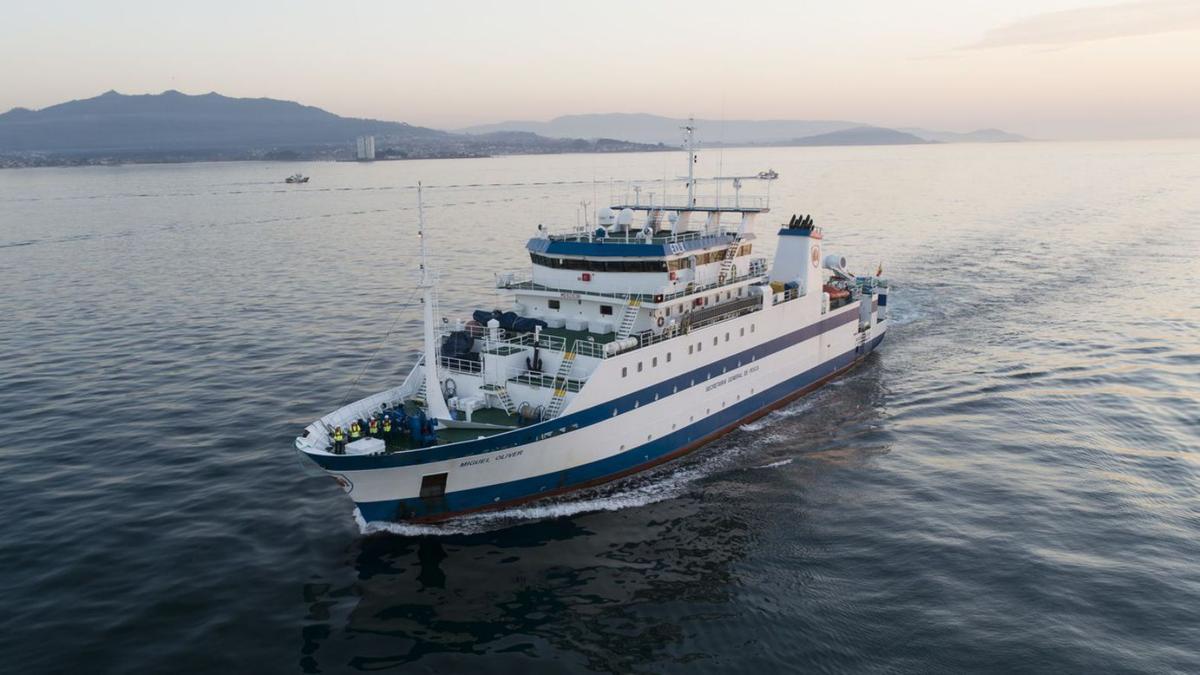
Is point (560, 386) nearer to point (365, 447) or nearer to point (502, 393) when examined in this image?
point (502, 393)

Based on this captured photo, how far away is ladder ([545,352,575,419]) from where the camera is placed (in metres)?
24.3

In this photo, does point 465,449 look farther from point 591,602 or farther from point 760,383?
point 760,383

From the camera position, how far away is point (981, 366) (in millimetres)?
38406

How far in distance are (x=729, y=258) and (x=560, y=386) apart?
11.2 m

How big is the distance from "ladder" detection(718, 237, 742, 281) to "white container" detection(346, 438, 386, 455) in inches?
657

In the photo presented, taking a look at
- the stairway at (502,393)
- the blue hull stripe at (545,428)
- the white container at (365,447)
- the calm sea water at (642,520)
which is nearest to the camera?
the calm sea water at (642,520)

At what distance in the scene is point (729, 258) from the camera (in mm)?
32406

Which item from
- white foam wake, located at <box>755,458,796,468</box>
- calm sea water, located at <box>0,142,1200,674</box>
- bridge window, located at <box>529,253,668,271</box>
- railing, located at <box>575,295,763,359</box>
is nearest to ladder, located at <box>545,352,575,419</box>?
→ railing, located at <box>575,295,763,359</box>

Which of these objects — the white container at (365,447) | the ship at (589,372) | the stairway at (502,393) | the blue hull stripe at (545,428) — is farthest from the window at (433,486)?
the stairway at (502,393)

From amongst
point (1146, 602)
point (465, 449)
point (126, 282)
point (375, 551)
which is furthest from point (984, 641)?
point (126, 282)

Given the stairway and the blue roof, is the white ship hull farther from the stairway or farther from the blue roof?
the blue roof

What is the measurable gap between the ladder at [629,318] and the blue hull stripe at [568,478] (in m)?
4.19

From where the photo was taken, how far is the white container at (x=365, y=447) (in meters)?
21.5

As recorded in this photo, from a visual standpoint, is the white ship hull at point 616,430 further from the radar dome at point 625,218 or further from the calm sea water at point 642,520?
the radar dome at point 625,218
